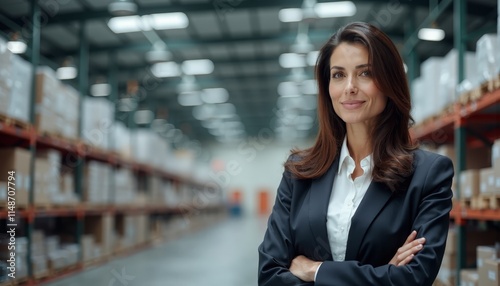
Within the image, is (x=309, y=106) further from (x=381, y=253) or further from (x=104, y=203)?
(x=381, y=253)

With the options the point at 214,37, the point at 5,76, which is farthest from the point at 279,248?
the point at 214,37

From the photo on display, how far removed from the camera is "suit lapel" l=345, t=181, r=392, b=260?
185 cm

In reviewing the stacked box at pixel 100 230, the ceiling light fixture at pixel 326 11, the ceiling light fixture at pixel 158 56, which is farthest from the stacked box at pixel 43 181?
the ceiling light fixture at pixel 158 56

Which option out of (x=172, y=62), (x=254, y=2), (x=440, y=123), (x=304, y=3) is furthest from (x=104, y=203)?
(x=172, y=62)

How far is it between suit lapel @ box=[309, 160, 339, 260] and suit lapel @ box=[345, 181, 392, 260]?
0.10m

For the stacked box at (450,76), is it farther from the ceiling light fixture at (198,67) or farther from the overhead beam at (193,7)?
the ceiling light fixture at (198,67)

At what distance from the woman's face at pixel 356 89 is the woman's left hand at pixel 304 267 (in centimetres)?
59

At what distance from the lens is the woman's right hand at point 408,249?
177 centimetres

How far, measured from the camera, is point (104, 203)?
9297 mm

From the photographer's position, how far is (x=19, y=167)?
5652 mm

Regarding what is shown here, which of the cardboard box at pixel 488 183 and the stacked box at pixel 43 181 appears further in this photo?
the stacked box at pixel 43 181

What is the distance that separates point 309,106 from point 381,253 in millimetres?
21752

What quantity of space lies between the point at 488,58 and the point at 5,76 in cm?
478

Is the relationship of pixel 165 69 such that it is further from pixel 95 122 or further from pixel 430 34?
pixel 430 34
